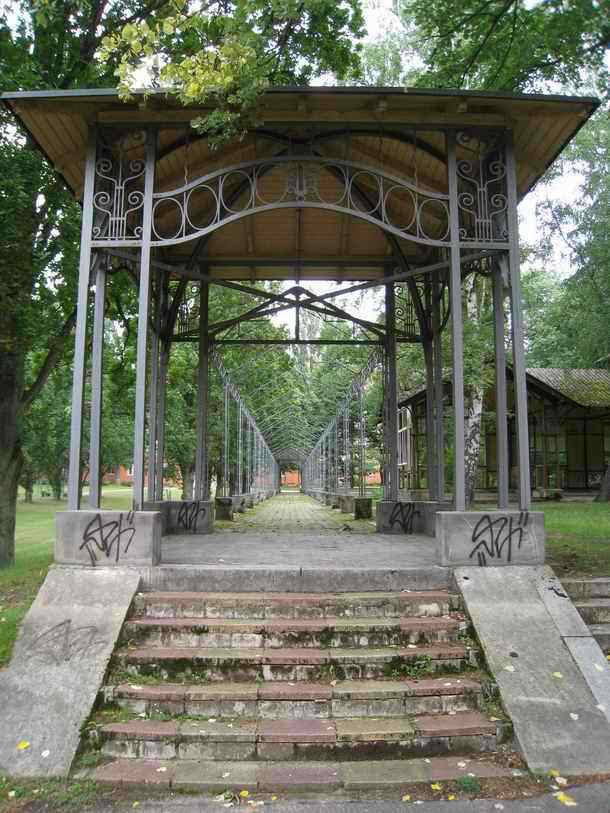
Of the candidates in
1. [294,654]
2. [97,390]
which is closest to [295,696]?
[294,654]

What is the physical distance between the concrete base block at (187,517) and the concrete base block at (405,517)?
279 centimetres

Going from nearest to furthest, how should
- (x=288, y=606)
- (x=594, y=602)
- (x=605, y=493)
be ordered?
1. (x=288, y=606)
2. (x=594, y=602)
3. (x=605, y=493)

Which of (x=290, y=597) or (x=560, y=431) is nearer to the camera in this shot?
(x=290, y=597)

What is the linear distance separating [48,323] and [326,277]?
458 cm

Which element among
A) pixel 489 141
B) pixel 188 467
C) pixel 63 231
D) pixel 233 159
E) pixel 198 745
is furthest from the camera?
pixel 188 467

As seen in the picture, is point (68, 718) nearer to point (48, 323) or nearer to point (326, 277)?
point (48, 323)

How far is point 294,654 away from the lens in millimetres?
4984

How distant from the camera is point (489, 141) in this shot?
23.1 feet

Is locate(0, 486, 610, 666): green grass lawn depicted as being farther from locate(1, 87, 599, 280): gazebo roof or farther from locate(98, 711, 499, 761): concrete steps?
locate(1, 87, 599, 280): gazebo roof

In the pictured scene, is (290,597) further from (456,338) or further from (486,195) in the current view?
(486,195)

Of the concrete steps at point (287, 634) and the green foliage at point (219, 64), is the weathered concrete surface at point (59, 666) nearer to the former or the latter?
the concrete steps at point (287, 634)

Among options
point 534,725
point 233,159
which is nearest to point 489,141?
point 233,159

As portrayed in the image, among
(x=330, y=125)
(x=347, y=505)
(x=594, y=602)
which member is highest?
(x=330, y=125)

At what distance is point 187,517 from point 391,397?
3794mm
